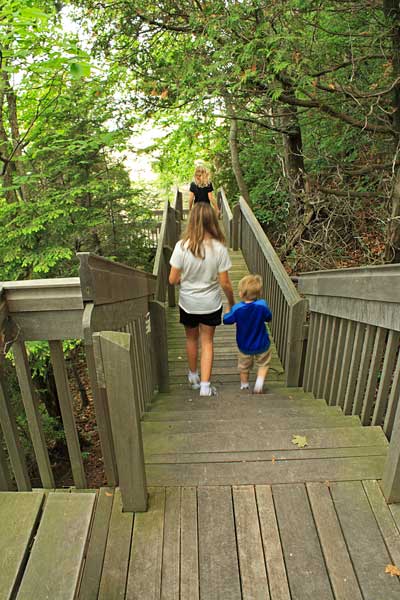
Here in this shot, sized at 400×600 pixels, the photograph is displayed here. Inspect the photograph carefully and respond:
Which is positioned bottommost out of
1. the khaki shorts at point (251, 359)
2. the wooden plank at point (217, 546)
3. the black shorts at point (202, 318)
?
the khaki shorts at point (251, 359)

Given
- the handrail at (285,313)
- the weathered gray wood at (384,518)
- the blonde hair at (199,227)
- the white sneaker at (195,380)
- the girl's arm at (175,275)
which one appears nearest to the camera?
the weathered gray wood at (384,518)

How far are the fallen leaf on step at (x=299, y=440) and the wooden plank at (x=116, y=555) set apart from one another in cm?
98

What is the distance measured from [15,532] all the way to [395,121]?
5.37m

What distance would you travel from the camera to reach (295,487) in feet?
5.83

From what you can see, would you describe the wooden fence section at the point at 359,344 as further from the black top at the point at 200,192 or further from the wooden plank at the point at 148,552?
the black top at the point at 200,192

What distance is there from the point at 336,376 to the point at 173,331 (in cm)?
300

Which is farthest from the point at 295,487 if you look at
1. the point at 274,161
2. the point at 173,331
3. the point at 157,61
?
the point at 274,161

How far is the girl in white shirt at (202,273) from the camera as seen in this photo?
113 inches

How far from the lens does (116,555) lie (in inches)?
59.3

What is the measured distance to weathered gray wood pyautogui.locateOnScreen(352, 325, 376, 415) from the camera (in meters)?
2.25

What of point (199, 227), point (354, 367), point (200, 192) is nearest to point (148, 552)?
point (354, 367)

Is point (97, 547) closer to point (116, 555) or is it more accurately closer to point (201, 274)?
point (116, 555)

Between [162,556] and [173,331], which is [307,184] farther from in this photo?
[162,556]

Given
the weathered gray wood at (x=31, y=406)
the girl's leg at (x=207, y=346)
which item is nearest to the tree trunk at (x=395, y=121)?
the girl's leg at (x=207, y=346)
